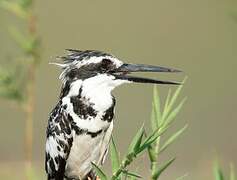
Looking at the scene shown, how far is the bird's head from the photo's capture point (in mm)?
4305

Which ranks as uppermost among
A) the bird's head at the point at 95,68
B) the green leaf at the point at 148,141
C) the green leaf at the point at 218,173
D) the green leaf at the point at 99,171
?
the bird's head at the point at 95,68

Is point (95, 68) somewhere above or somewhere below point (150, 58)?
below

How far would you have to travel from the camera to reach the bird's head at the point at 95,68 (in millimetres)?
4305

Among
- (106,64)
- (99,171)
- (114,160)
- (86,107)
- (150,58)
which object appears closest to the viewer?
(99,171)

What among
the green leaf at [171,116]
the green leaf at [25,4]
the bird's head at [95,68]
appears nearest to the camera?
the green leaf at [171,116]

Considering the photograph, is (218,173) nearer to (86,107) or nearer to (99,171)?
(99,171)

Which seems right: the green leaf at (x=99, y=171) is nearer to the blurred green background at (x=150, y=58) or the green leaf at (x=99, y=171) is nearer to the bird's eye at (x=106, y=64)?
the bird's eye at (x=106, y=64)

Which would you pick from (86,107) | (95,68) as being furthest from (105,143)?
(95,68)

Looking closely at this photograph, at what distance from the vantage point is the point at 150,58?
13.2 m

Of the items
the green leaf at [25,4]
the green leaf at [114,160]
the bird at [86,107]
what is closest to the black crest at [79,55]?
the bird at [86,107]

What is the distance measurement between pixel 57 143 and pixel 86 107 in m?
0.40

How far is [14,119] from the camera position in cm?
1228

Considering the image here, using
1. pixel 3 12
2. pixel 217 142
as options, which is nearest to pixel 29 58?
pixel 217 142

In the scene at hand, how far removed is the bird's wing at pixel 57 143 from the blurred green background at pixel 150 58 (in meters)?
5.25
